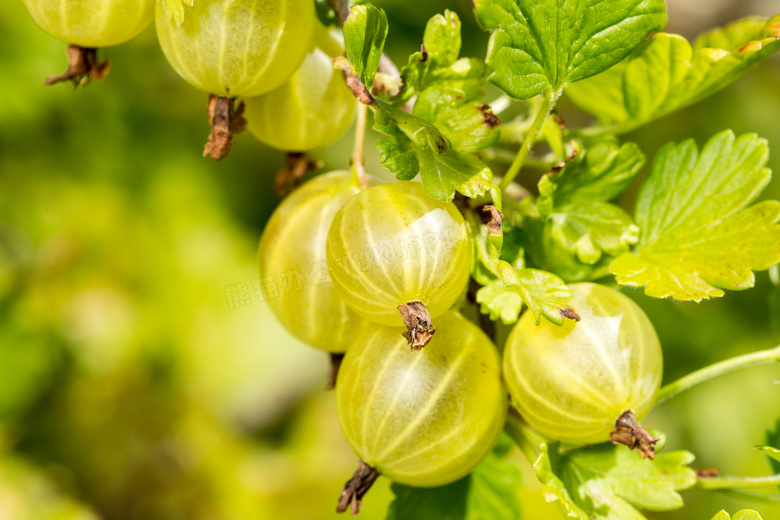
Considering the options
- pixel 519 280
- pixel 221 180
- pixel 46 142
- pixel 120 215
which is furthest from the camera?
pixel 221 180

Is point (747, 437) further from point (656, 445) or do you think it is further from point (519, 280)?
point (519, 280)

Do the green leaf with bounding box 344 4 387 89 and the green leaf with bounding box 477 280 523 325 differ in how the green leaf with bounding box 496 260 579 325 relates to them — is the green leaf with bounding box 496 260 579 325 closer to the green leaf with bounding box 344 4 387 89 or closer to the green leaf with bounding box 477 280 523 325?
the green leaf with bounding box 477 280 523 325

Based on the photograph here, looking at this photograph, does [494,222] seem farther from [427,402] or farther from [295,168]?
[295,168]

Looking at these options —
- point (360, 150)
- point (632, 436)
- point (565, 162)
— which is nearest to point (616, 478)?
point (632, 436)

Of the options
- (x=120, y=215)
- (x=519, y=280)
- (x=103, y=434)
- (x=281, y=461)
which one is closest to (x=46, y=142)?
(x=120, y=215)


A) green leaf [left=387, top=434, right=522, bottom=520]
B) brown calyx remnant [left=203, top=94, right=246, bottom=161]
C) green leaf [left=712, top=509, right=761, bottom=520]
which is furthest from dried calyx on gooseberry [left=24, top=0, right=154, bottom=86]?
green leaf [left=712, top=509, right=761, bottom=520]

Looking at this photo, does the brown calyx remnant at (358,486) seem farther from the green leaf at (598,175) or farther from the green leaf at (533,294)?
the green leaf at (598,175)
